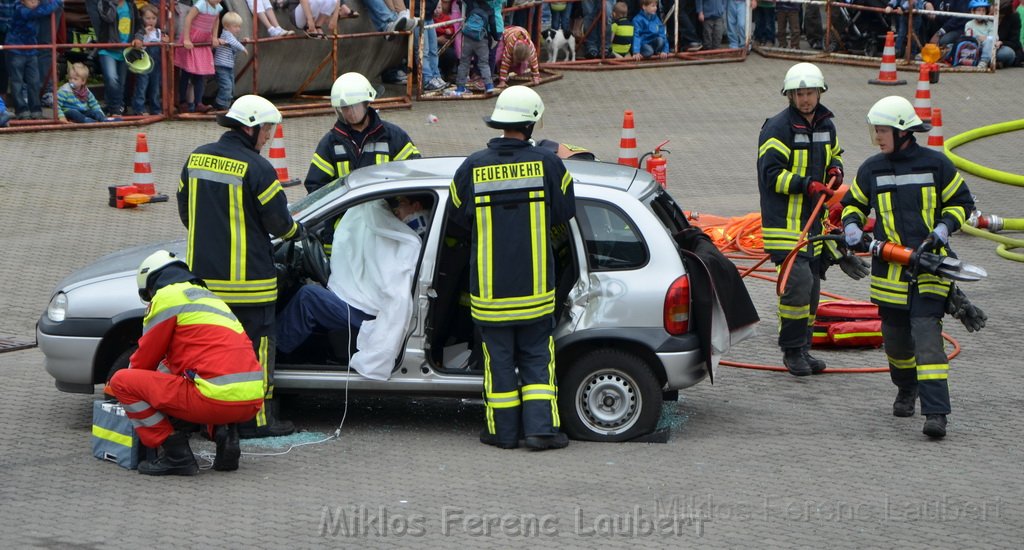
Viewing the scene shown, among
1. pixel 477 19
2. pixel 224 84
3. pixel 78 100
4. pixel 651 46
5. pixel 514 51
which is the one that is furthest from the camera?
pixel 651 46

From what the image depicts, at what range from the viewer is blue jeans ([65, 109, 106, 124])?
15789 mm

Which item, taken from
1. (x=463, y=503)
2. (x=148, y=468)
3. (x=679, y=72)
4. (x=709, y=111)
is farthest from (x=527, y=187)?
(x=679, y=72)

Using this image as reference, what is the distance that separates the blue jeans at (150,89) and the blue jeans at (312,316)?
30.0 ft

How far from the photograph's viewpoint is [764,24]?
73.4ft

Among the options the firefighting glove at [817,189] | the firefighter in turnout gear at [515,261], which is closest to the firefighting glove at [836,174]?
the firefighting glove at [817,189]

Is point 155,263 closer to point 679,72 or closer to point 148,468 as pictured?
point 148,468

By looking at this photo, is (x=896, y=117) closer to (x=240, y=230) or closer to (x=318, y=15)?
(x=240, y=230)

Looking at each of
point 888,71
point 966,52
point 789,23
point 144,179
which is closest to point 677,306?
point 144,179

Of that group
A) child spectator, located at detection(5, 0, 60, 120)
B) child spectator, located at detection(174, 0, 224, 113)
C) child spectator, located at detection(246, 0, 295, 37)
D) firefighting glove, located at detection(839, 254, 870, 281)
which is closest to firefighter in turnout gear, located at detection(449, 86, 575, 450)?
firefighting glove, located at detection(839, 254, 870, 281)

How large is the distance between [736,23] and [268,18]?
317 inches

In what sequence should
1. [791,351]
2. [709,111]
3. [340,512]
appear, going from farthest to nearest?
[709,111] < [791,351] < [340,512]

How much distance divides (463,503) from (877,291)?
2.72 meters

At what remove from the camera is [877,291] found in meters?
7.78

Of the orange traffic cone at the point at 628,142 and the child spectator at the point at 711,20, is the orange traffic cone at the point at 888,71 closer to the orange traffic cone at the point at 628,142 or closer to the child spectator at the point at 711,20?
the child spectator at the point at 711,20
